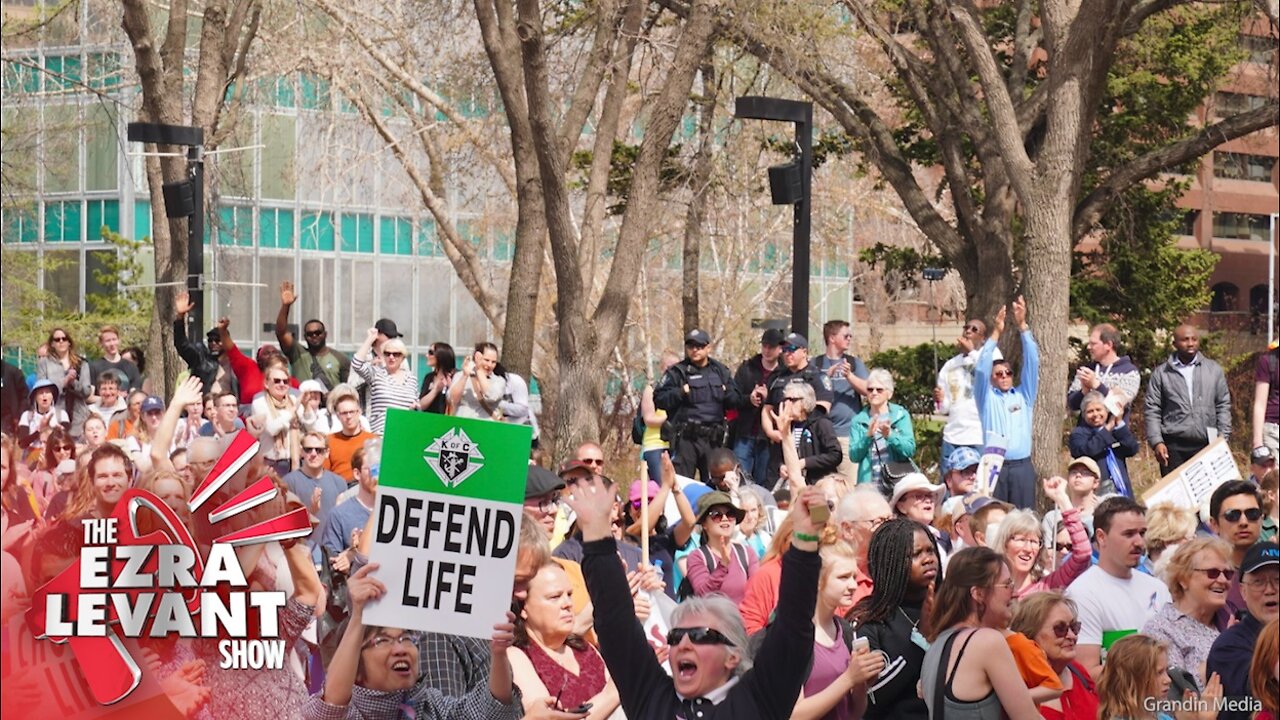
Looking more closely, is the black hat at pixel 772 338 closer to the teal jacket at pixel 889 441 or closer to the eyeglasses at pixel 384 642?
the teal jacket at pixel 889 441

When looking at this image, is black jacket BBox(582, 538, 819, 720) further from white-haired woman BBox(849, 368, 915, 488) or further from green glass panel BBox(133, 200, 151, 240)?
green glass panel BBox(133, 200, 151, 240)

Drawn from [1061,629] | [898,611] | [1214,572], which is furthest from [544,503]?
[1214,572]

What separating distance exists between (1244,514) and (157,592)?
568cm

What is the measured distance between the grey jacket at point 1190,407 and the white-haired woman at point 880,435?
130 inches

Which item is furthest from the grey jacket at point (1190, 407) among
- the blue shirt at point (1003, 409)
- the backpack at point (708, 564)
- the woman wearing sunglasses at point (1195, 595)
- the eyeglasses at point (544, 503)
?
the woman wearing sunglasses at point (1195, 595)

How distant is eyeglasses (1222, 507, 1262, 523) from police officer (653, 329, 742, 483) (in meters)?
5.90

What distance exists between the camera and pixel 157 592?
6.17m

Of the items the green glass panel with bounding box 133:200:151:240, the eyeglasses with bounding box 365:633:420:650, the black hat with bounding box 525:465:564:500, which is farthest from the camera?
the green glass panel with bounding box 133:200:151:240

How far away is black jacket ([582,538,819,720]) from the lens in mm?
5699

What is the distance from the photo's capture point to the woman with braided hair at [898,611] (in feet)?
22.7

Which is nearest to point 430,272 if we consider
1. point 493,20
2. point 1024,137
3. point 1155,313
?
point 1155,313

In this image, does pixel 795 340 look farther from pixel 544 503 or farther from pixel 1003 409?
pixel 544 503

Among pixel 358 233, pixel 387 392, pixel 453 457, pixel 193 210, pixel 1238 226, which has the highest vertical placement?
pixel 1238 226

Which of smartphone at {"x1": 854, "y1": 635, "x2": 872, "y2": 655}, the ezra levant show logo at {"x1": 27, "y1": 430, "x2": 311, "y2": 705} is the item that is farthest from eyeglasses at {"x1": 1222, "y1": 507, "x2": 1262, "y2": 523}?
the ezra levant show logo at {"x1": 27, "y1": 430, "x2": 311, "y2": 705}
